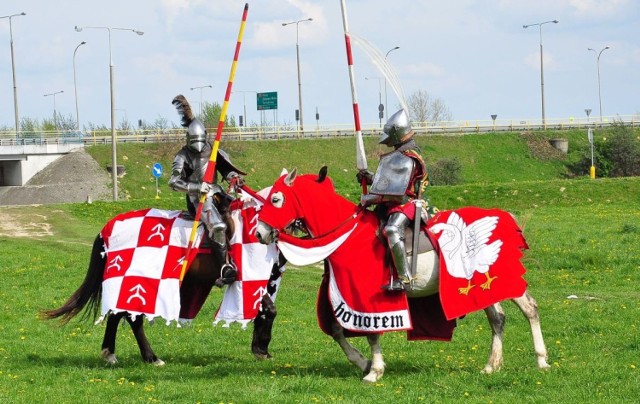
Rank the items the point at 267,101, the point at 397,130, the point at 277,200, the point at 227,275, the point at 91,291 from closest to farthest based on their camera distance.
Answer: the point at 277,200 < the point at 397,130 < the point at 227,275 < the point at 91,291 < the point at 267,101

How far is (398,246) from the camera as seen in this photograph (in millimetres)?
10359

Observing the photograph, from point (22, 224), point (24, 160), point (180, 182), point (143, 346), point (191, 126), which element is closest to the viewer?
point (180, 182)

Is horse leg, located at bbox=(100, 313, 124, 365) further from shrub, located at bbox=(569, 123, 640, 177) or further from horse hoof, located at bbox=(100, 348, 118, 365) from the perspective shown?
shrub, located at bbox=(569, 123, 640, 177)

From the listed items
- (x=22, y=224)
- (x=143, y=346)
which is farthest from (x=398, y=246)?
(x=22, y=224)

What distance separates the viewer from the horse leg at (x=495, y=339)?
35.7ft

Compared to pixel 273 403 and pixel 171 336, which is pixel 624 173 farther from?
pixel 273 403

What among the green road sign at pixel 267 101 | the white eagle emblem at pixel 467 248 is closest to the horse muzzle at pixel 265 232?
the white eagle emblem at pixel 467 248

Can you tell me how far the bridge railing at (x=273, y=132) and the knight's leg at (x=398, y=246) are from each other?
51.8m

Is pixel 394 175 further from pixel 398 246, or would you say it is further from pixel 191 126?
pixel 191 126

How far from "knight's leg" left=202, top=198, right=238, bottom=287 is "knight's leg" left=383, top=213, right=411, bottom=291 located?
2.23 m

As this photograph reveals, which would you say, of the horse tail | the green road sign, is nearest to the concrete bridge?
the green road sign

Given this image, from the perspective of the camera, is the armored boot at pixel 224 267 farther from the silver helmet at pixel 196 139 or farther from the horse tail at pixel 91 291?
the horse tail at pixel 91 291

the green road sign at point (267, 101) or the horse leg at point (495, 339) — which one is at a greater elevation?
the green road sign at point (267, 101)

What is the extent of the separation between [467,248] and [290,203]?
75.1 inches
